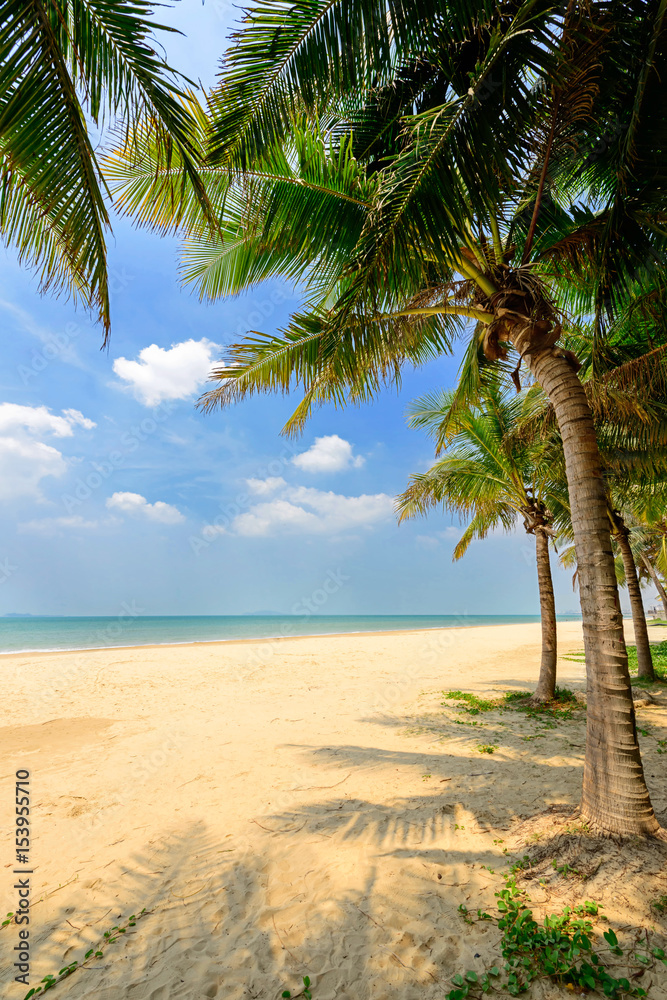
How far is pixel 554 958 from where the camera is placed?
236cm

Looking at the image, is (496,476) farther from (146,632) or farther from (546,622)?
(146,632)

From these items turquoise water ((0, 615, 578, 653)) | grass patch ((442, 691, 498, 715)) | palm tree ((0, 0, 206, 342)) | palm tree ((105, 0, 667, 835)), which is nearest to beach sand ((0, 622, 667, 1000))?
grass patch ((442, 691, 498, 715))

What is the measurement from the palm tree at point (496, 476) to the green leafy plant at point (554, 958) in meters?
6.02

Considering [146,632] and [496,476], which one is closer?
[496,476]

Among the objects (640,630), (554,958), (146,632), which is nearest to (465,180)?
(554,958)

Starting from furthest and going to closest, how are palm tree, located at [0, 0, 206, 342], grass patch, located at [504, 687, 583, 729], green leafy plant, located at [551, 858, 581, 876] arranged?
1. grass patch, located at [504, 687, 583, 729]
2. green leafy plant, located at [551, 858, 581, 876]
3. palm tree, located at [0, 0, 206, 342]

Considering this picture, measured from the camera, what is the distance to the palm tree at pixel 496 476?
8.23m

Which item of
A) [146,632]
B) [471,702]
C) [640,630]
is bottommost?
[146,632]

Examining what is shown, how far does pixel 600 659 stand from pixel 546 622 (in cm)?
549

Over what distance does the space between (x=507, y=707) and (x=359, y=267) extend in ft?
26.2

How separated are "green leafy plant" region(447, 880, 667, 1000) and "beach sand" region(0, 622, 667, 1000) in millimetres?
83

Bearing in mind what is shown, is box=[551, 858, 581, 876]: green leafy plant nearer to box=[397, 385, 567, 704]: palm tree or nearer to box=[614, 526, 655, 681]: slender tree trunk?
box=[397, 385, 567, 704]: palm tree

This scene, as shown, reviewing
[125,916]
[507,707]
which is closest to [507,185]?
[125,916]

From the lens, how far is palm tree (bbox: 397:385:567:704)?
8234 millimetres
